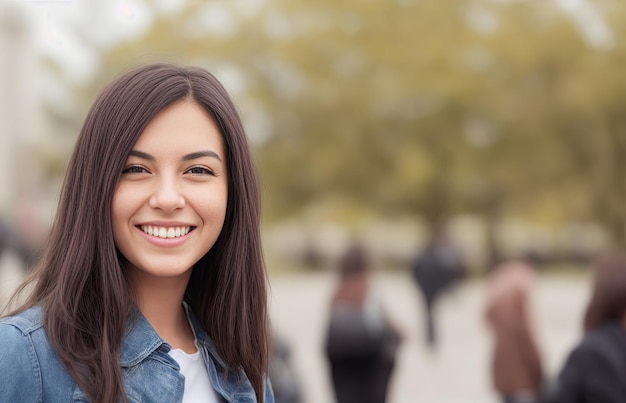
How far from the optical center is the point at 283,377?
5.27 metres

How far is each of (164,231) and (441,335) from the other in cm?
1413

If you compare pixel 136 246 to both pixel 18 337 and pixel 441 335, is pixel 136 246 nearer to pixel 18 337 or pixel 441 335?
pixel 18 337

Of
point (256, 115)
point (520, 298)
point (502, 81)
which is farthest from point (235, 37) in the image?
point (520, 298)

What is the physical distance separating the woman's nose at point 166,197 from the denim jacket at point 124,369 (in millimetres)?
227

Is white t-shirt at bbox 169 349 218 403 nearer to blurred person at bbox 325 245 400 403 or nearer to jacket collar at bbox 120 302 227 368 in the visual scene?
jacket collar at bbox 120 302 227 368

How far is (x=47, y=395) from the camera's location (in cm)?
162

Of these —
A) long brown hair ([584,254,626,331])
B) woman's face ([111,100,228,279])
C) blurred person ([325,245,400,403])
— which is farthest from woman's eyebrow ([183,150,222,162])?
blurred person ([325,245,400,403])

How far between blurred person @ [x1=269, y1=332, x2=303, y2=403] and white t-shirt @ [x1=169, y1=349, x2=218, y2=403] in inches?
127

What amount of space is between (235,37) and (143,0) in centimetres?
230

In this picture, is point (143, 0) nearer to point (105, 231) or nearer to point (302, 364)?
point (302, 364)

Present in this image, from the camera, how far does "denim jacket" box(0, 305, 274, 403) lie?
5.23 feet

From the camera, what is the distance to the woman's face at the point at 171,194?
176 centimetres

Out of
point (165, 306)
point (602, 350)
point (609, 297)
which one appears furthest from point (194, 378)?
point (609, 297)

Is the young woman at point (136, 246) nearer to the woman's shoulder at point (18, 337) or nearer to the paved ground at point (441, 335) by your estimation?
the woman's shoulder at point (18, 337)
